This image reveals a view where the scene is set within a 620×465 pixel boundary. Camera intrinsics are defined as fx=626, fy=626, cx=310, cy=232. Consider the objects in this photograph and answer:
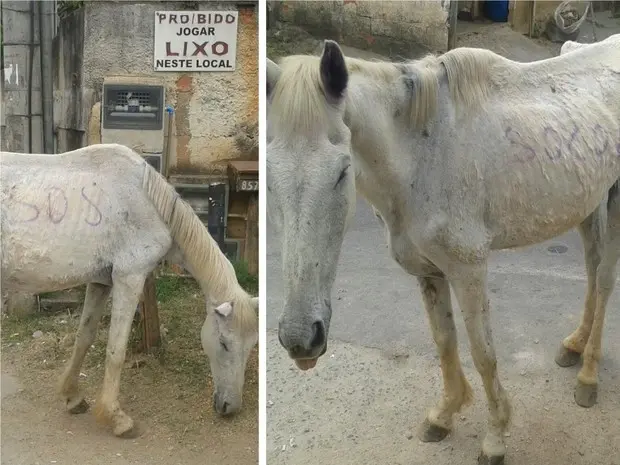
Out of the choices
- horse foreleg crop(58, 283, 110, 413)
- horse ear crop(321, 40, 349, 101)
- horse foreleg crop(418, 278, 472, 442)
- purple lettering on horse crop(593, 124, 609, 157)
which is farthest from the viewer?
horse foreleg crop(58, 283, 110, 413)

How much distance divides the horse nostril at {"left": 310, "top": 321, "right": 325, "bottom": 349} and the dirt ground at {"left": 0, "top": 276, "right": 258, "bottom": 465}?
1336mm

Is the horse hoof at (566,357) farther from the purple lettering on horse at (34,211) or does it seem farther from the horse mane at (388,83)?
the purple lettering on horse at (34,211)

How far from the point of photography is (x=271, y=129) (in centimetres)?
128

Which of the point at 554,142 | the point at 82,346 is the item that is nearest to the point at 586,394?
the point at 554,142

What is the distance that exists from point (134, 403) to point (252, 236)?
90cm

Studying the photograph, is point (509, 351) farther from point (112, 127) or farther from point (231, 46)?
point (112, 127)

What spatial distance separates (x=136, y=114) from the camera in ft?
9.32

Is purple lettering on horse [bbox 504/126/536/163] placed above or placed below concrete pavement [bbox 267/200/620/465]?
above

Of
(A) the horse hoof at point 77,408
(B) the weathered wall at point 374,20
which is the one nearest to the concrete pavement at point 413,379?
(A) the horse hoof at point 77,408

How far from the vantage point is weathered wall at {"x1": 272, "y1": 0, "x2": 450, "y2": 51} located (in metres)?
4.91

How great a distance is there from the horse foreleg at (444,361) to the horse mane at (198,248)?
0.74 metres

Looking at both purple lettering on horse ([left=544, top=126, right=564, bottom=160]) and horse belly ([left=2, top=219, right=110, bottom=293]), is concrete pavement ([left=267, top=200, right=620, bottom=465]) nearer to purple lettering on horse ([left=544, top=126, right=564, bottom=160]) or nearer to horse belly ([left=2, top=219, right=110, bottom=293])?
horse belly ([left=2, top=219, right=110, bottom=293])

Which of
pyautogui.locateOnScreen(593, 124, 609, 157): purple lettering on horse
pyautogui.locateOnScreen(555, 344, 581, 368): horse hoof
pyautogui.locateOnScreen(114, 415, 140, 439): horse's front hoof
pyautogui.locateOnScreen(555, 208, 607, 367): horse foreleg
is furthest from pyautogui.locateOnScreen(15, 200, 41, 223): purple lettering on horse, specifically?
pyautogui.locateOnScreen(555, 344, 581, 368): horse hoof

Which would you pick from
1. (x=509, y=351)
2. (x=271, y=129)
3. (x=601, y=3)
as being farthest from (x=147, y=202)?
(x=601, y=3)
